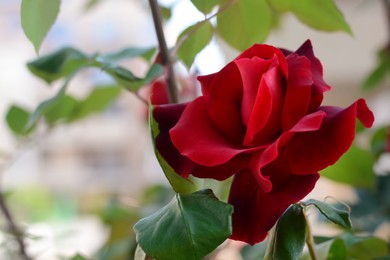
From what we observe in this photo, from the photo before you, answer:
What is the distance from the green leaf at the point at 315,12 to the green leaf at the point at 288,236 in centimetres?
13

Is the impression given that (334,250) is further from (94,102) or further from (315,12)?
(94,102)

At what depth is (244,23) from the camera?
0.35 m

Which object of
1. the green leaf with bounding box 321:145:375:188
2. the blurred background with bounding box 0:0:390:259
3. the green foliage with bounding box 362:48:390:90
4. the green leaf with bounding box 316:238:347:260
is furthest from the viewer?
the blurred background with bounding box 0:0:390:259

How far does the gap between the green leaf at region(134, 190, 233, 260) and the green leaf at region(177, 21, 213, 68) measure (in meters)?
0.13

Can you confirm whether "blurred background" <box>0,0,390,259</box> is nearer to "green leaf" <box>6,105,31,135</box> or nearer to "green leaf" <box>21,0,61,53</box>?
"green leaf" <box>6,105,31,135</box>

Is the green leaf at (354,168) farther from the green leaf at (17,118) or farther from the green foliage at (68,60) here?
the green leaf at (17,118)

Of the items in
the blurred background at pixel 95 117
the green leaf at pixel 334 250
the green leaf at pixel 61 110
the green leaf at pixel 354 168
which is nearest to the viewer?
the green leaf at pixel 334 250

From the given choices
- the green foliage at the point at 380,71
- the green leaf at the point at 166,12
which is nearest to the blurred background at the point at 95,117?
the green foliage at the point at 380,71

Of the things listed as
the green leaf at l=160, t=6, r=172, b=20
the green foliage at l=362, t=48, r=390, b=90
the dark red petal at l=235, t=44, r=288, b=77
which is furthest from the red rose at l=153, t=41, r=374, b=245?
the green foliage at l=362, t=48, r=390, b=90

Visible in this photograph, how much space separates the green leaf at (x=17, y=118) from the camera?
519 mm

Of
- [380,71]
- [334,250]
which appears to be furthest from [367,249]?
[380,71]

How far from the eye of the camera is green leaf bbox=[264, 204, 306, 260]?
0.76 ft

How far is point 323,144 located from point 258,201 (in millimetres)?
36

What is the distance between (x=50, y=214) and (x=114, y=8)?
1.75 metres
